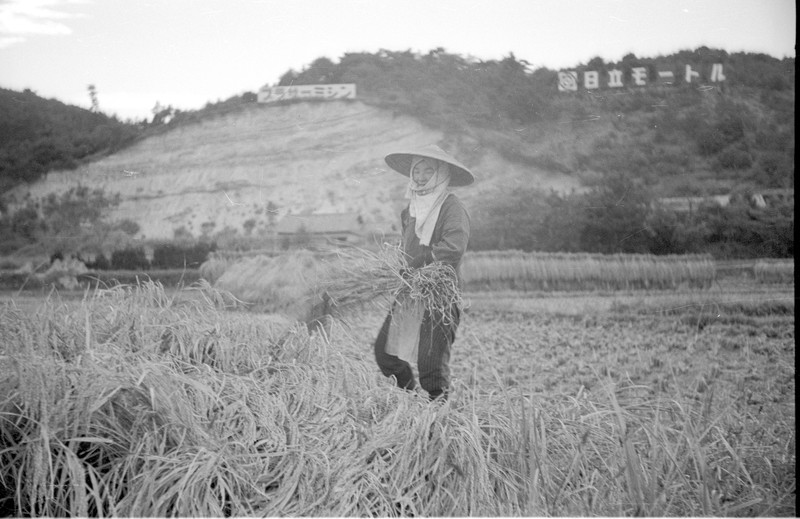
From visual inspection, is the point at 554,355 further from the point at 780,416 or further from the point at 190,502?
the point at 190,502

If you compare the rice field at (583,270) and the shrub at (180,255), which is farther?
the shrub at (180,255)

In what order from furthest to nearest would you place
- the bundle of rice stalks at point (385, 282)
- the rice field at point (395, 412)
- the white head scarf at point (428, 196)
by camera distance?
the white head scarf at point (428, 196)
the bundle of rice stalks at point (385, 282)
the rice field at point (395, 412)

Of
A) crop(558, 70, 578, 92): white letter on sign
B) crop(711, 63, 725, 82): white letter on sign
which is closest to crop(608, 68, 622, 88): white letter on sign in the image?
crop(558, 70, 578, 92): white letter on sign

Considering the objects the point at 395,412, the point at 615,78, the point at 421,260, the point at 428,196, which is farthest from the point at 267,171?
the point at 615,78

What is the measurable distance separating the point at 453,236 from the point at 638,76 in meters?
1.59

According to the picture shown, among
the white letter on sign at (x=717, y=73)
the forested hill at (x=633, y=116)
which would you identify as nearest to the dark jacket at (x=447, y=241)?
the forested hill at (x=633, y=116)

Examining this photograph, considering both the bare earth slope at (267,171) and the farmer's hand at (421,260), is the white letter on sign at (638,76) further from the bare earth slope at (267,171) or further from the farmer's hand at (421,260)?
the farmer's hand at (421,260)

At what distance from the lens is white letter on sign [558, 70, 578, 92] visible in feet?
15.2

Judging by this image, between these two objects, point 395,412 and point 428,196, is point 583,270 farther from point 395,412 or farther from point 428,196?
point 395,412

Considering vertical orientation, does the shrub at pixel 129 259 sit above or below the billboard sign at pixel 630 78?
below

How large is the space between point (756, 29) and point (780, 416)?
2.39 m

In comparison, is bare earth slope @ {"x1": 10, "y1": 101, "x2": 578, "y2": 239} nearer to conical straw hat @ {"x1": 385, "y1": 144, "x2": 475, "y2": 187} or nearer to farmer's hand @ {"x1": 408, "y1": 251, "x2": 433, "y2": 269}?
conical straw hat @ {"x1": 385, "y1": 144, "x2": 475, "y2": 187}

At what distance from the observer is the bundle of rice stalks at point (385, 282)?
449 cm

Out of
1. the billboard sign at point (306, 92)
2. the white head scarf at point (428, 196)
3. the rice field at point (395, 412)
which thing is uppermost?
the billboard sign at point (306, 92)
